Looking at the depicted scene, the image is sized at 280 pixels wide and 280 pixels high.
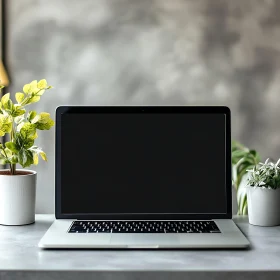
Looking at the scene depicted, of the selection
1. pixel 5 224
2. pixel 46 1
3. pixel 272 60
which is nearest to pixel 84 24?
pixel 46 1

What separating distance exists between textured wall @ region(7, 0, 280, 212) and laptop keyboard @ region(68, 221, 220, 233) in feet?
3.77

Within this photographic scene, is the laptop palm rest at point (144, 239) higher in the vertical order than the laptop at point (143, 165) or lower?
lower

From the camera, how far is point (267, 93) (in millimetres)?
2248

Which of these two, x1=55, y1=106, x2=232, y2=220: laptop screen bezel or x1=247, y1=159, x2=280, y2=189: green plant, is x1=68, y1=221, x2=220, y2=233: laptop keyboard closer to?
x1=55, y1=106, x2=232, y2=220: laptop screen bezel

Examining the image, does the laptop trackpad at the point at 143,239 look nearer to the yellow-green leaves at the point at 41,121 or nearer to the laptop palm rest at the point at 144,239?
the laptop palm rest at the point at 144,239

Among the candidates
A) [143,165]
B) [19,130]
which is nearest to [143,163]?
[143,165]

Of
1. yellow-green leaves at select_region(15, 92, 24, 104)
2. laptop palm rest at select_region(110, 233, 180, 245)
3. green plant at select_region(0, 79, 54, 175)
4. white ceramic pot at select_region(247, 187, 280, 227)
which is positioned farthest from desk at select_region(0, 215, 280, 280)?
yellow-green leaves at select_region(15, 92, 24, 104)

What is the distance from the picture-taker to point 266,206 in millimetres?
1186

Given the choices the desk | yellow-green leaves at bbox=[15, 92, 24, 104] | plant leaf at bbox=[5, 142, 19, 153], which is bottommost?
the desk

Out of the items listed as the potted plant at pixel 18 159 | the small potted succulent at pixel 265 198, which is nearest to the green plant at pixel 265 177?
the small potted succulent at pixel 265 198

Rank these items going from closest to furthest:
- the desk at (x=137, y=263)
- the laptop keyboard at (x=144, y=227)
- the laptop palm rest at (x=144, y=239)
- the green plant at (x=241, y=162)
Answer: the desk at (x=137, y=263) → the laptop palm rest at (x=144, y=239) → the laptop keyboard at (x=144, y=227) → the green plant at (x=241, y=162)

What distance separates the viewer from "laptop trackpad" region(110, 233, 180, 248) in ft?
3.27

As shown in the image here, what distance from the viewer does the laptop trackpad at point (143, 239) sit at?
1.00 meters

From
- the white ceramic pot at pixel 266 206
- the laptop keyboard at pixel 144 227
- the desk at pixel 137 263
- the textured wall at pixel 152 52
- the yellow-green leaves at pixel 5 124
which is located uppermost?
the textured wall at pixel 152 52
